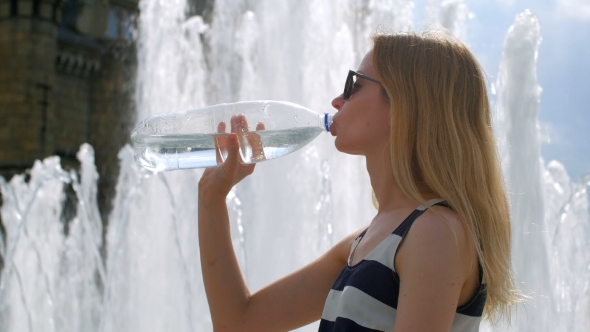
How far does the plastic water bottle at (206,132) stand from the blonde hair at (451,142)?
0.64 metres

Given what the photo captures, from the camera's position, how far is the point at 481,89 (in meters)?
1.26

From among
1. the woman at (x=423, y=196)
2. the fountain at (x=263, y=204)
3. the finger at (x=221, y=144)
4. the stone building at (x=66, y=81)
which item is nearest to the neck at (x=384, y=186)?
the woman at (x=423, y=196)

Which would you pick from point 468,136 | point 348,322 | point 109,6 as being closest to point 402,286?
point 348,322

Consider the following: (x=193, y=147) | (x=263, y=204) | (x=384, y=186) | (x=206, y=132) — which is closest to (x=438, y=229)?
(x=384, y=186)

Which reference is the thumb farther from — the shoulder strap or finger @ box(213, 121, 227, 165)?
the shoulder strap

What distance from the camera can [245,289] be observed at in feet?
5.08

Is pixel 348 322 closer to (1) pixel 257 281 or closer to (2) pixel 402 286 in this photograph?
(2) pixel 402 286

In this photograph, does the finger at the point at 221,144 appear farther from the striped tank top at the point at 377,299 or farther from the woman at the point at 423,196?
the striped tank top at the point at 377,299

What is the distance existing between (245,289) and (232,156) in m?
0.29

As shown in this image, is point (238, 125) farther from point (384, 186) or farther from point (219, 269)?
point (384, 186)

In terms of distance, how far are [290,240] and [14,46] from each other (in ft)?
48.1

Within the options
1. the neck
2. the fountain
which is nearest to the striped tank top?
the neck

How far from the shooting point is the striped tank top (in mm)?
1120

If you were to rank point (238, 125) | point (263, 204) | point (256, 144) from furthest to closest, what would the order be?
1. point (263, 204)
2. point (256, 144)
3. point (238, 125)
